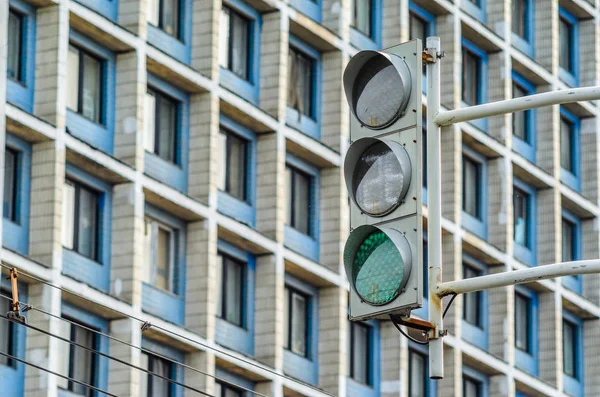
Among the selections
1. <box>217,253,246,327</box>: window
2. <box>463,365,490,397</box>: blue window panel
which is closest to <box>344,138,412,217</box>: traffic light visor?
<box>217,253,246,327</box>: window

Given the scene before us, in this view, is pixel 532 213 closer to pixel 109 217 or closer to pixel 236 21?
pixel 236 21

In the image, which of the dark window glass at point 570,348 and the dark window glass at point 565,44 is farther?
the dark window glass at point 565,44

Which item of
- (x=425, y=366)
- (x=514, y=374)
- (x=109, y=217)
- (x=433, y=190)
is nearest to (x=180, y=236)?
(x=109, y=217)

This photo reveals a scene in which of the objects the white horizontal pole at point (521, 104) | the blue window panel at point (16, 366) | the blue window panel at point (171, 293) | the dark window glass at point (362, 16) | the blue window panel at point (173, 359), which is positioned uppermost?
the dark window glass at point (362, 16)

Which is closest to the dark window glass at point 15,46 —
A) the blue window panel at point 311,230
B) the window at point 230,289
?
the window at point 230,289

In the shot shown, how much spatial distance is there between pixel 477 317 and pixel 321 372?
30.2ft

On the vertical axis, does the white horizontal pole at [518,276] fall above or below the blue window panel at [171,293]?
below

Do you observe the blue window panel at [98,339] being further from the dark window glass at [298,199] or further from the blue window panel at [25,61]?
the dark window glass at [298,199]

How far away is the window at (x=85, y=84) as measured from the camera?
41656 mm

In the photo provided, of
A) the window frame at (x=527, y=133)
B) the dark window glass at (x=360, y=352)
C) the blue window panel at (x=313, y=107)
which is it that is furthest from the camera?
the window frame at (x=527, y=133)

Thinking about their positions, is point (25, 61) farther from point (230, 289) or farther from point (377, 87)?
point (377, 87)

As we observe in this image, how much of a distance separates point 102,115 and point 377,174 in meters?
30.3

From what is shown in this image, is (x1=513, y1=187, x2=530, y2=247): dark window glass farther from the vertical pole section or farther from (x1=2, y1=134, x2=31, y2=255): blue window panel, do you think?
the vertical pole section

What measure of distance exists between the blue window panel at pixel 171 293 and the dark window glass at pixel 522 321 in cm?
1657
